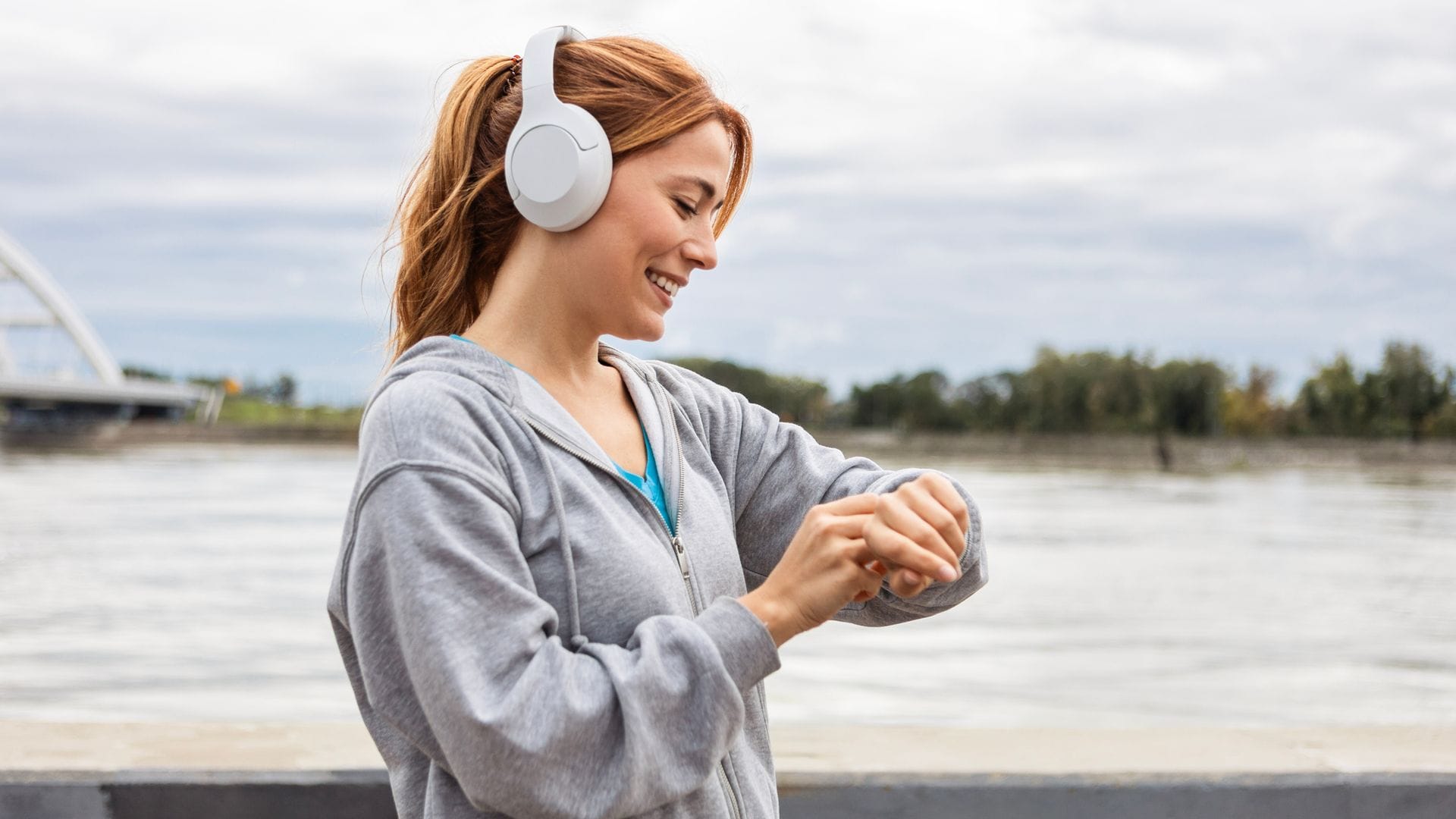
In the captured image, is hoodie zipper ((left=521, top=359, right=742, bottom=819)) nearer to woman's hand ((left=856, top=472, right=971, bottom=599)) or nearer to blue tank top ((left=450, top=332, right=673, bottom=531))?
blue tank top ((left=450, top=332, right=673, bottom=531))

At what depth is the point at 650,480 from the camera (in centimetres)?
141

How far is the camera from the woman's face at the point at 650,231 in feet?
4.37

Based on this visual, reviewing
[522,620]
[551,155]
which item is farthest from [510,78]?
[522,620]

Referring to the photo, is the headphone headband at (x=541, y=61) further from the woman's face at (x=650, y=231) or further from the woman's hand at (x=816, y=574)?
the woman's hand at (x=816, y=574)

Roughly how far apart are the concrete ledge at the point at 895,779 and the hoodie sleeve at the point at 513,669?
101 centimetres

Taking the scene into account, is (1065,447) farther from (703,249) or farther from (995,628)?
(703,249)

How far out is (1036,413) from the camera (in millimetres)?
87875

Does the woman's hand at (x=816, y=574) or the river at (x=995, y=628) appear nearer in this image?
the woman's hand at (x=816, y=574)

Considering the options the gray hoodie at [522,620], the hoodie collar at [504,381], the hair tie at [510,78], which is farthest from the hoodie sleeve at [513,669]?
the hair tie at [510,78]

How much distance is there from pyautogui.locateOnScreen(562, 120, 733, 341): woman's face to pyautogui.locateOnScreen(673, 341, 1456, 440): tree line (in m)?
72.0

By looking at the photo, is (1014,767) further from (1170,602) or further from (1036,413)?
(1036,413)

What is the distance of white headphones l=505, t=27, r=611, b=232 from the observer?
1.28 m

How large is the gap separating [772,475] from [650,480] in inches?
10.1

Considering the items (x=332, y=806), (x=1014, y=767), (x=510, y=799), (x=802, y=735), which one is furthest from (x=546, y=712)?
(x=802, y=735)
